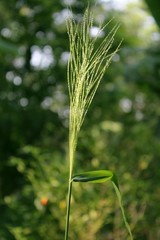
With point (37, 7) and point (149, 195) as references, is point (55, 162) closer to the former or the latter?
point (149, 195)

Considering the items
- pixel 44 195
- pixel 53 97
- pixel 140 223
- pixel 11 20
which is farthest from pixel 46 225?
pixel 11 20

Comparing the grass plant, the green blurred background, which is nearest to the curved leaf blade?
the grass plant

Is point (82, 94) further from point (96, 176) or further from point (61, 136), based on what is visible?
point (61, 136)

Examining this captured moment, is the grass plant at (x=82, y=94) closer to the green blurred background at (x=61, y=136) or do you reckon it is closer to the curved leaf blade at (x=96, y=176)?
the curved leaf blade at (x=96, y=176)

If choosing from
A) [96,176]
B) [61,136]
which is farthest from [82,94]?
[61,136]

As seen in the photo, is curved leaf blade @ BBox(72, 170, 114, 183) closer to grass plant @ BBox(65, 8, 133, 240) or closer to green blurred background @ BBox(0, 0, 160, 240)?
grass plant @ BBox(65, 8, 133, 240)

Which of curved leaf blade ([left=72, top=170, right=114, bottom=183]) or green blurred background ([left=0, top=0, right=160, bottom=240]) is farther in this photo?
green blurred background ([left=0, top=0, right=160, bottom=240])

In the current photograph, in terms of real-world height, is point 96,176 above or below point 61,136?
above

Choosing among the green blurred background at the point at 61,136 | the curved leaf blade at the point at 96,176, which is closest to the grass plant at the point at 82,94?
the curved leaf blade at the point at 96,176
